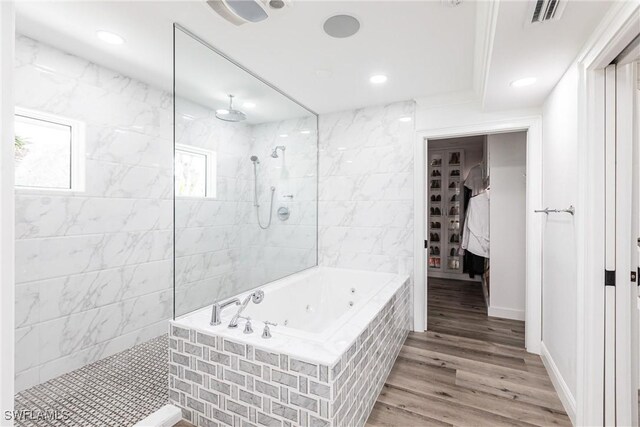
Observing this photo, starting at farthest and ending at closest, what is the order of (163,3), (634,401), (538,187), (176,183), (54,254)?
(538,187) < (54,254) < (176,183) < (163,3) < (634,401)

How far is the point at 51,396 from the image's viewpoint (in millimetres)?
2076

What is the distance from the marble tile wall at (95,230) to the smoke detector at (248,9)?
1.48 meters

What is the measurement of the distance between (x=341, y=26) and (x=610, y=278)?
6.90 ft

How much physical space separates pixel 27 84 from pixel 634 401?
164 inches

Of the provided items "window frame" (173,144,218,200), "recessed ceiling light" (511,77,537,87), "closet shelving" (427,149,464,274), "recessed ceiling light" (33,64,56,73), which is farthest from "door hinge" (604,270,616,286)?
"closet shelving" (427,149,464,274)

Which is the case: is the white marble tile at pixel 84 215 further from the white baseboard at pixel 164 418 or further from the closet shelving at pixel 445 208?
the closet shelving at pixel 445 208

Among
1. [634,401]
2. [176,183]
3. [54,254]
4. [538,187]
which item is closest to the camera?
[634,401]

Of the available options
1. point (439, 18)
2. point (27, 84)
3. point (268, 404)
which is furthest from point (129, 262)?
point (439, 18)

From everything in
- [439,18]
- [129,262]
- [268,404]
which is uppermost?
[439,18]

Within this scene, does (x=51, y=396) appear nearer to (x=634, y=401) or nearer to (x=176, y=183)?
(x=176, y=183)

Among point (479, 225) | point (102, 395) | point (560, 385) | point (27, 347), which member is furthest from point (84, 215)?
point (479, 225)

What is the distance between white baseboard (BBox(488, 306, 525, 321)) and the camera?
3.46 metres

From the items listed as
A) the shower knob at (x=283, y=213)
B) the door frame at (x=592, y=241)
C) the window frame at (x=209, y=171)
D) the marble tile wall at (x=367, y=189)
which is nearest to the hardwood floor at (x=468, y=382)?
the door frame at (x=592, y=241)

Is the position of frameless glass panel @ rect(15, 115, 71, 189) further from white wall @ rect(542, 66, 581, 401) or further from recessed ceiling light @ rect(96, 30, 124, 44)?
white wall @ rect(542, 66, 581, 401)
